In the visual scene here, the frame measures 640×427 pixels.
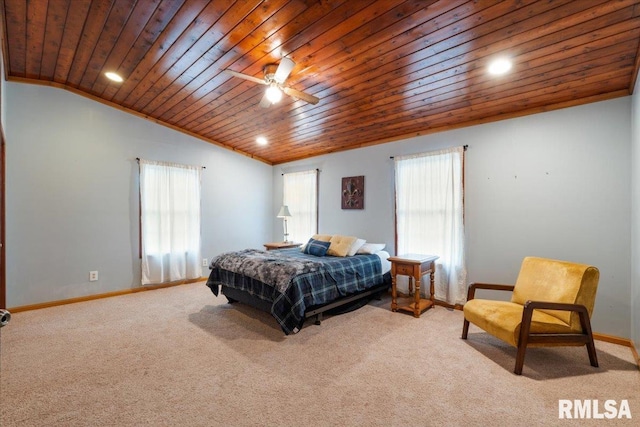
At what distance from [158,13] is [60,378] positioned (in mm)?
2966

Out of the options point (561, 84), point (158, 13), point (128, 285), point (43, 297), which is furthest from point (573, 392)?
point (43, 297)

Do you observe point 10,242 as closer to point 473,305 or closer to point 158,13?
point 158,13

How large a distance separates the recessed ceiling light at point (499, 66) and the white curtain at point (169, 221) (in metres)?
4.68

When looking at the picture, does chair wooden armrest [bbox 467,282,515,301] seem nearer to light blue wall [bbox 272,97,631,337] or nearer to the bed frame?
light blue wall [bbox 272,97,631,337]

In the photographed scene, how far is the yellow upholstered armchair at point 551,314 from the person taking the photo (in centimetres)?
227

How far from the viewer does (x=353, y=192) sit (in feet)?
16.6

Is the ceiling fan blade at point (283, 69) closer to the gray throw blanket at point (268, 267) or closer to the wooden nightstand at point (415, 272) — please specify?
the gray throw blanket at point (268, 267)

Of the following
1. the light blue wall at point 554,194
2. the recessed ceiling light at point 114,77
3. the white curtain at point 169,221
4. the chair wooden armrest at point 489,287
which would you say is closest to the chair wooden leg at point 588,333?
the chair wooden armrest at point 489,287

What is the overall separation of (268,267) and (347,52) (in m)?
2.30

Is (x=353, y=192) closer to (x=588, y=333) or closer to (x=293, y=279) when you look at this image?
(x=293, y=279)

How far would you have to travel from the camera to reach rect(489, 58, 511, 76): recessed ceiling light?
2.54 m

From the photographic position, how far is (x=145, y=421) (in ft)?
5.76

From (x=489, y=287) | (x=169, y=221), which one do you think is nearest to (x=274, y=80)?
(x=489, y=287)

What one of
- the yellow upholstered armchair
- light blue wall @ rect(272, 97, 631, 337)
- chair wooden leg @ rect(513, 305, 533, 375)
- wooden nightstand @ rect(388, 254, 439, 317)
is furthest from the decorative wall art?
chair wooden leg @ rect(513, 305, 533, 375)
